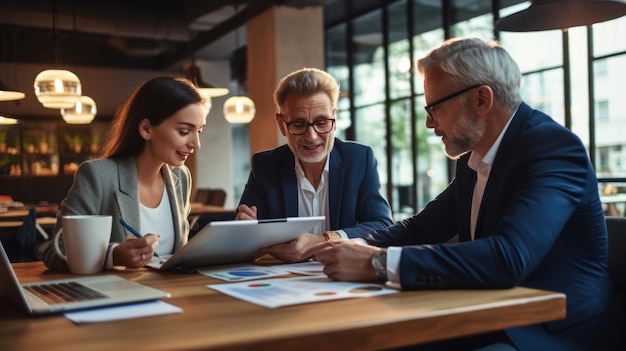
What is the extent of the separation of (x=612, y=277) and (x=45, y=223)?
4.98 metres

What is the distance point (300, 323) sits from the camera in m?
1.07

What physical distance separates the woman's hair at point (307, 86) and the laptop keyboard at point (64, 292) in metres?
1.33

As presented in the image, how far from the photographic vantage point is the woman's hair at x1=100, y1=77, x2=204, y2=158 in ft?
8.09

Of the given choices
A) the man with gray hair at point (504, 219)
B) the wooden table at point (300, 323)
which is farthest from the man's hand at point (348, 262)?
the wooden table at point (300, 323)

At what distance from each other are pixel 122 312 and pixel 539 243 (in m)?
0.95

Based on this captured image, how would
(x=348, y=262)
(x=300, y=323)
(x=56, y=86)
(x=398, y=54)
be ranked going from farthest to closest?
(x=398, y=54) < (x=56, y=86) < (x=348, y=262) < (x=300, y=323)

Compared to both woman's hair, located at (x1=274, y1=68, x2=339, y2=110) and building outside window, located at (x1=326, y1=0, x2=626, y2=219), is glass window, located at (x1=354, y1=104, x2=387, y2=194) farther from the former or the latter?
woman's hair, located at (x1=274, y1=68, x2=339, y2=110)

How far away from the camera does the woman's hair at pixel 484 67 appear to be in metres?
1.82

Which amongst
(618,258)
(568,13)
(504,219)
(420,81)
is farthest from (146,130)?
(420,81)

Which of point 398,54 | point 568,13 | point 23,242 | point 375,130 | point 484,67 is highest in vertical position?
point 398,54

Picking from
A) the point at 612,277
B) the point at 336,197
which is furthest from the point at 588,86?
the point at 612,277

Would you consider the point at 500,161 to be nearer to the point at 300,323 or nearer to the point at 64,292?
the point at 300,323

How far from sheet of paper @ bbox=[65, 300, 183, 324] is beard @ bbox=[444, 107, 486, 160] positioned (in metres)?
1.05

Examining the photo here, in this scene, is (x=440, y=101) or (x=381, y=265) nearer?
(x=381, y=265)
